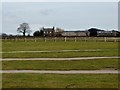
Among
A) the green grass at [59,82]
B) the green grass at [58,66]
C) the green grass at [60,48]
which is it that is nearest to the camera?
the green grass at [59,82]

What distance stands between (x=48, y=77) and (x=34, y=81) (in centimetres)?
103

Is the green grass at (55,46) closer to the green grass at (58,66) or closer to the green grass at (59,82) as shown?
the green grass at (58,66)

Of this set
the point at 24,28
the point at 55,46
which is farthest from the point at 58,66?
the point at 24,28

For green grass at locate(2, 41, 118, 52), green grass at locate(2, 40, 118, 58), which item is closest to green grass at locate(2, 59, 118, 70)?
green grass at locate(2, 40, 118, 58)

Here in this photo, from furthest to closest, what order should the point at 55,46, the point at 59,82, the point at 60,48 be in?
the point at 55,46
the point at 60,48
the point at 59,82

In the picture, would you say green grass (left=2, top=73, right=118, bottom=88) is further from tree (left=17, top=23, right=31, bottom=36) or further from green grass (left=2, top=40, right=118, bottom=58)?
tree (left=17, top=23, right=31, bottom=36)

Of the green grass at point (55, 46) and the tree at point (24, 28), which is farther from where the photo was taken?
the tree at point (24, 28)

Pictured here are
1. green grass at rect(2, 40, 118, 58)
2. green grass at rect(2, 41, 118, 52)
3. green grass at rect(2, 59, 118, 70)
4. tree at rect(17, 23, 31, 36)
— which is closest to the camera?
green grass at rect(2, 59, 118, 70)

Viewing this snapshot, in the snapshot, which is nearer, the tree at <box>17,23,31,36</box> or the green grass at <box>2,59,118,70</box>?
the green grass at <box>2,59,118,70</box>

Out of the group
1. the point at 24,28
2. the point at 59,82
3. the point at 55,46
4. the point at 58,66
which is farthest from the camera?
the point at 24,28

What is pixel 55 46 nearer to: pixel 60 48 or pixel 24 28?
pixel 60 48

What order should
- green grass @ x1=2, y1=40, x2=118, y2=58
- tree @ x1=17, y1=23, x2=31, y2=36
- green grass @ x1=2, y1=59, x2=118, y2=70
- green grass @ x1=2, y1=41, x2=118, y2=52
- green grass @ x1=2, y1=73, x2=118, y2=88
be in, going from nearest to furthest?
green grass @ x1=2, y1=73, x2=118, y2=88 → green grass @ x1=2, y1=59, x2=118, y2=70 → green grass @ x1=2, y1=40, x2=118, y2=58 → green grass @ x1=2, y1=41, x2=118, y2=52 → tree @ x1=17, y1=23, x2=31, y2=36

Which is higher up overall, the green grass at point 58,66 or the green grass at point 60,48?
the green grass at point 60,48

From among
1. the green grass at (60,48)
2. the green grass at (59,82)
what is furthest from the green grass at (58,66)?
the green grass at (60,48)
